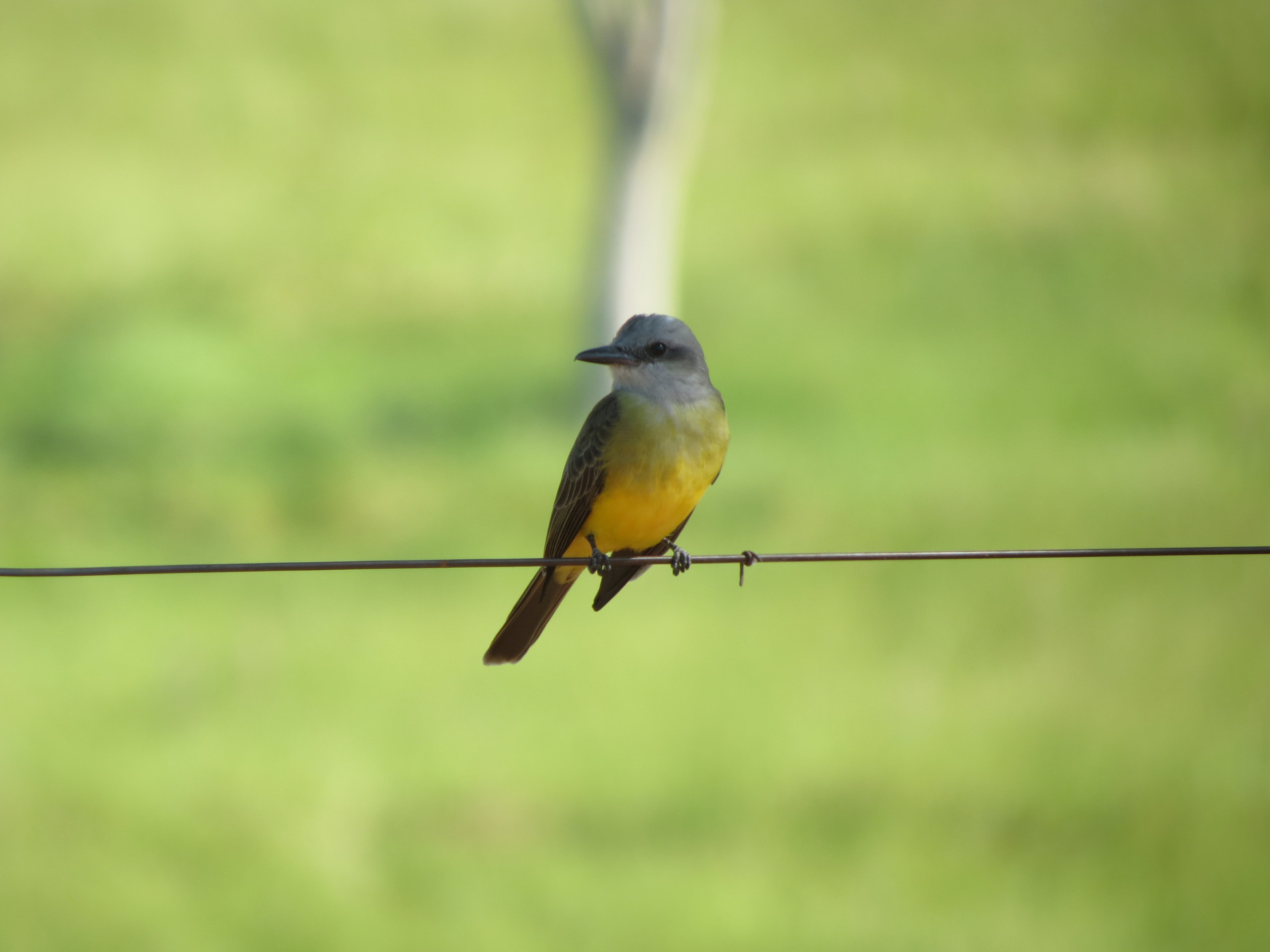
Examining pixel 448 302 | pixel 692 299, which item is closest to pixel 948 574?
pixel 692 299

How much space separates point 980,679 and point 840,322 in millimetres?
6859

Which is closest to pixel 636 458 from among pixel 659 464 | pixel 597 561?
pixel 659 464

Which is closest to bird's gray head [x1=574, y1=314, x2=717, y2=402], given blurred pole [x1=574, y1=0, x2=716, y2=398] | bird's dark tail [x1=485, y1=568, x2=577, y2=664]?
bird's dark tail [x1=485, y1=568, x2=577, y2=664]

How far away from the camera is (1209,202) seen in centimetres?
1831

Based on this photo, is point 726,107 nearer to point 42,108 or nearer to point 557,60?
point 557,60

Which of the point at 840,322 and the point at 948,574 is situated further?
the point at 840,322

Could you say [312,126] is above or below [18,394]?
above

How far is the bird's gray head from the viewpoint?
4723 mm

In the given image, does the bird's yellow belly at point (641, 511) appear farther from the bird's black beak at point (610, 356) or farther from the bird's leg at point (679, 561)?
the bird's black beak at point (610, 356)

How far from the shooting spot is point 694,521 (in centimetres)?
1289

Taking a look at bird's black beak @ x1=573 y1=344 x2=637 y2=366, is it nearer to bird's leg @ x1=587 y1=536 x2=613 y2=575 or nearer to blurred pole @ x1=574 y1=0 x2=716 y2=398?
bird's leg @ x1=587 y1=536 x2=613 y2=575

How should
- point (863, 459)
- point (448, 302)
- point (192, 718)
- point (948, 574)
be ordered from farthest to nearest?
point (448, 302)
point (863, 459)
point (948, 574)
point (192, 718)

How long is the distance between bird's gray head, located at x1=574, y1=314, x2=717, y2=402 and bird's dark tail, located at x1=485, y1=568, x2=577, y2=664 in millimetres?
744

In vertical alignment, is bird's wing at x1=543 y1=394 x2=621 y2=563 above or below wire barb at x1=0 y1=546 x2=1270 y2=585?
above
